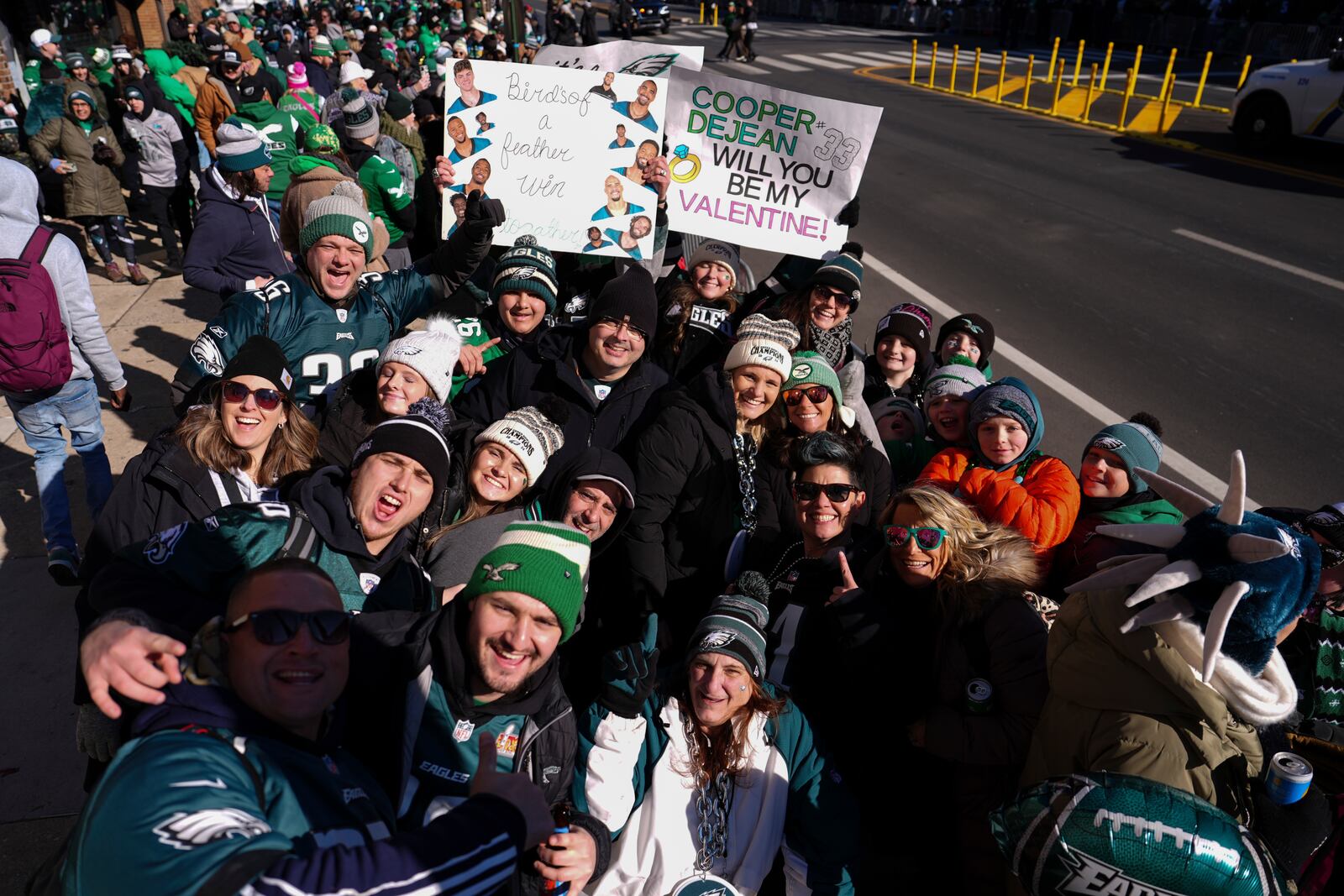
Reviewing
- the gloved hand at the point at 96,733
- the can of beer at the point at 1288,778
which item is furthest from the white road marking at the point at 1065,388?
the gloved hand at the point at 96,733

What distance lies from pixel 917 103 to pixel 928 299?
1435cm

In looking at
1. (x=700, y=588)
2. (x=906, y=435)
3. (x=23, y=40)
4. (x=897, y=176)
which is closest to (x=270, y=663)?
(x=700, y=588)

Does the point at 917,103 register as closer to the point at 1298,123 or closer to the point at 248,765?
the point at 1298,123

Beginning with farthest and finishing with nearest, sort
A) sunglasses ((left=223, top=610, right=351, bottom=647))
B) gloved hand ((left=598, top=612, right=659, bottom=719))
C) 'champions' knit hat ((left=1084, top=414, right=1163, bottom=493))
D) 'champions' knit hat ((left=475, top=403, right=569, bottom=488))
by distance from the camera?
1. 'champions' knit hat ((left=1084, top=414, right=1163, bottom=493))
2. 'champions' knit hat ((left=475, top=403, right=569, bottom=488))
3. gloved hand ((left=598, top=612, right=659, bottom=719))
4. sunglasses ((left=223, top=610, right=351, bottom=647))

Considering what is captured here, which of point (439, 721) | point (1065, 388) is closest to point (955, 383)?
point (439, 721)

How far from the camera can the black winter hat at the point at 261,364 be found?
3059 millimetres

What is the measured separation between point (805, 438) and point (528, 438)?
44.3 inches

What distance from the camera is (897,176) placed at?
14.5 m

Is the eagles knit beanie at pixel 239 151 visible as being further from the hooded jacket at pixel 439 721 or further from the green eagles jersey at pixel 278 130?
the hooded jacket at pixel 439 721

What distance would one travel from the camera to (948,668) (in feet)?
8.67

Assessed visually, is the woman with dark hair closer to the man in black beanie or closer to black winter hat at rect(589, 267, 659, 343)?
the man in black beanie

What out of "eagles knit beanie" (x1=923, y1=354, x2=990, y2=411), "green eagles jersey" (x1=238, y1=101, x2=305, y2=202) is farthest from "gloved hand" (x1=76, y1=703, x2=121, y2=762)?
"green eagles jersey" (x1=238, y1=101, x2=305, y2=202)

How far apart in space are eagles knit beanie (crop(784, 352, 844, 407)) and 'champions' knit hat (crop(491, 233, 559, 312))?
4.58 feet

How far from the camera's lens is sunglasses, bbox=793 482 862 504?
121 inches
